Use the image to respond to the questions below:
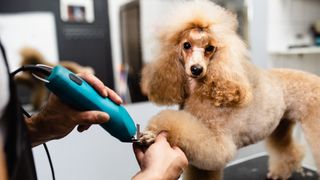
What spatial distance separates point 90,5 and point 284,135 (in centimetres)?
66

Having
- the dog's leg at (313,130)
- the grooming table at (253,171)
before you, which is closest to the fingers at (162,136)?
the dog's leg at (313,130)

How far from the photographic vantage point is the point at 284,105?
2.42 feet

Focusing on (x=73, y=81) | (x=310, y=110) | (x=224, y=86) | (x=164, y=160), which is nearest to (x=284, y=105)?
(x=310, y=110)

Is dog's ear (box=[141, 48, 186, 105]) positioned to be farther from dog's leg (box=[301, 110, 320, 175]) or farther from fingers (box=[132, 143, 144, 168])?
dog's leg (box=[301, 110, 320, 175])

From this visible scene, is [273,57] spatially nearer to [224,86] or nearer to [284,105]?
[284,105]

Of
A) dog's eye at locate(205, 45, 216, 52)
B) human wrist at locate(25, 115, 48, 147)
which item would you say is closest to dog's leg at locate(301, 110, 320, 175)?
dog's eye at locate(205, 45, 216, 52)

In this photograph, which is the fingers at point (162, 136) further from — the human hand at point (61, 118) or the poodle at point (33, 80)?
the poodle at point (33, 80)

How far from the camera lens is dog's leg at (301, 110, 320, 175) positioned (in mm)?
754

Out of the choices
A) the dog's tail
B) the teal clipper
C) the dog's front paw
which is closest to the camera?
the teal clipper

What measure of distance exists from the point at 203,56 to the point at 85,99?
9.1 inches

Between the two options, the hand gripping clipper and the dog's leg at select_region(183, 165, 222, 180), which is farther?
the dog's leg at select_region(183, 165, 222, 180)

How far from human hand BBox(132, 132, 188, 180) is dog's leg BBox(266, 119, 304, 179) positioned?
0.50 metres

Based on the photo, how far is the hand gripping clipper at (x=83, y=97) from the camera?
1.43 ft

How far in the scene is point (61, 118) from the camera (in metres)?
0.56
